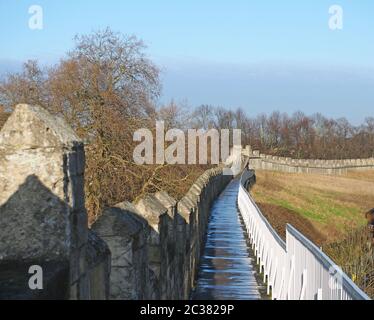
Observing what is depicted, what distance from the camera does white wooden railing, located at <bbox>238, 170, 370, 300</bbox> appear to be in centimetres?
486

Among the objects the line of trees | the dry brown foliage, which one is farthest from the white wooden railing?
the line of trees

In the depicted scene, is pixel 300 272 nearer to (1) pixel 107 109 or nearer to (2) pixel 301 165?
(1) pixel 107 109

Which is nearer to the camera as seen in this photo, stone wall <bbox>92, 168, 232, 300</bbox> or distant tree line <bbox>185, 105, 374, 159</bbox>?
stone wall <bbox>92, 168, 232, 300</bbox>

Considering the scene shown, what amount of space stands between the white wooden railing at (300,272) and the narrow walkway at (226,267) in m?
0.40

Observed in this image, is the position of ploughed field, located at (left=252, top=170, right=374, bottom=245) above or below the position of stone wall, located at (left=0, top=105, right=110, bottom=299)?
below

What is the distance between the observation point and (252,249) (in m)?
16.2

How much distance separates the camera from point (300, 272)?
7.12 m

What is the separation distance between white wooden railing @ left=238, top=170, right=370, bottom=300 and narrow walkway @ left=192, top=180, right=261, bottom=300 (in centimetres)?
40

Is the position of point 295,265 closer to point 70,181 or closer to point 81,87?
point 70,181

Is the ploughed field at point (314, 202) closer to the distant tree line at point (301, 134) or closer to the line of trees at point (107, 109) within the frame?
the line of trees at point (107, 109)

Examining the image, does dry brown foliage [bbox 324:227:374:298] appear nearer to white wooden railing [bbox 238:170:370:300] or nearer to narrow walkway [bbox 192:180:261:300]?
white wooden railing [bbox 238:170:370:300]

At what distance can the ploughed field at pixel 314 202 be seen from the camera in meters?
38.2
